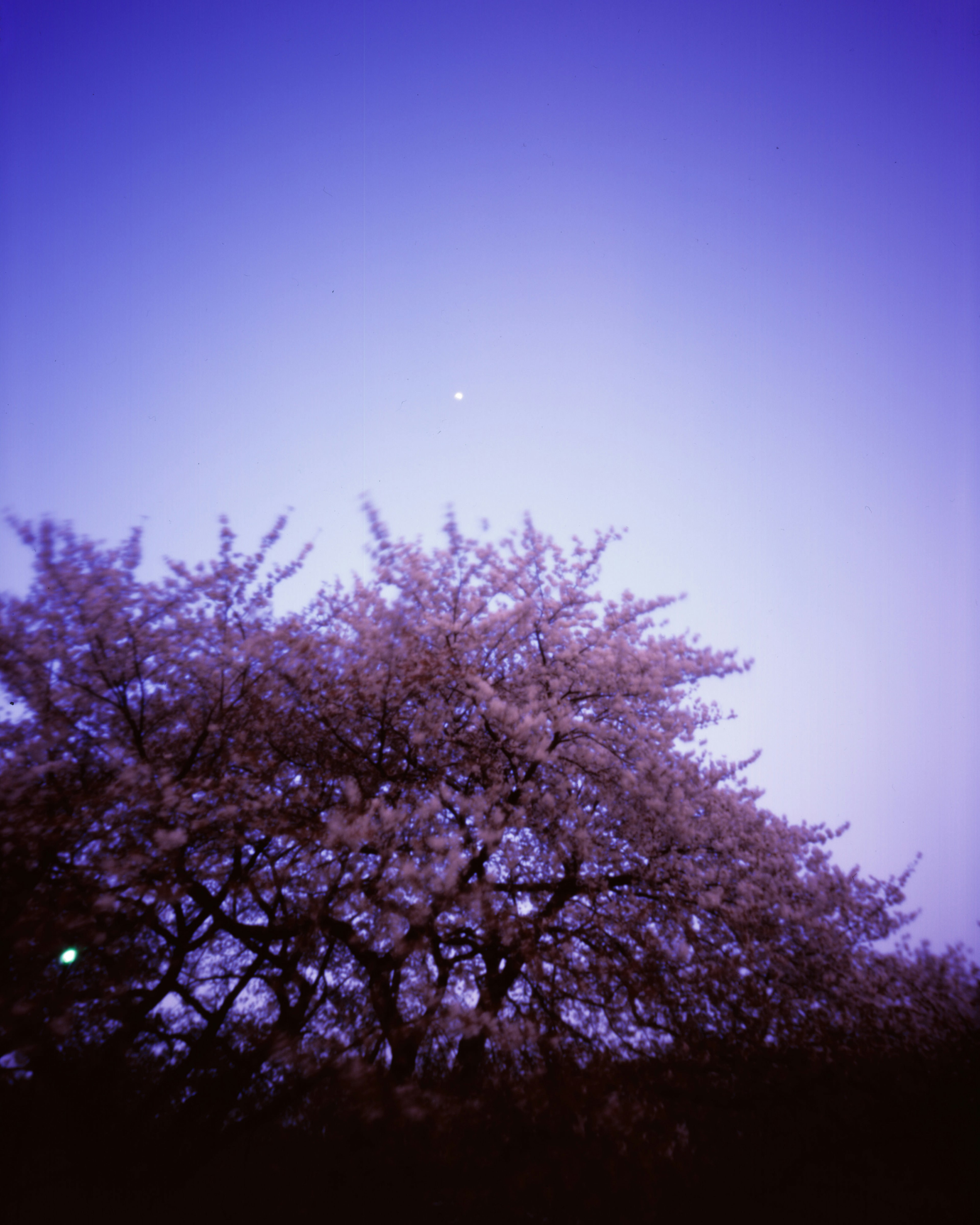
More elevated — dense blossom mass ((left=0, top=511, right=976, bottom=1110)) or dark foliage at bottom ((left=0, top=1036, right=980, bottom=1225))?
dense blossom mass ((left=0, top=511, right=976, bottom=1110))

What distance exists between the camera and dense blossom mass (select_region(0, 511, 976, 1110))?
6.71 metres

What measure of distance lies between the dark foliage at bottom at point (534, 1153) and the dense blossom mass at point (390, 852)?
1.83ft

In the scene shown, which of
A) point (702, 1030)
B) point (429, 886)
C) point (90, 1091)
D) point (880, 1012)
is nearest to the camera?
point (90, 1091)

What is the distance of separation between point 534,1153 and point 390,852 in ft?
12.3

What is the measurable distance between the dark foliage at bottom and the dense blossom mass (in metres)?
0.56

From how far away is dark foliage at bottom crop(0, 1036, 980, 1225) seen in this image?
572 cm

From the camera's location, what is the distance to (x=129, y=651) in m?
8.48

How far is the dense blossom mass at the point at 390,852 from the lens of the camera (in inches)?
264

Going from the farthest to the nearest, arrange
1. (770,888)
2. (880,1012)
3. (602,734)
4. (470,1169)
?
(602,734), (770,888), (880,1012), (470,1169)

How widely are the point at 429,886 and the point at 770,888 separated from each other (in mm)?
6215

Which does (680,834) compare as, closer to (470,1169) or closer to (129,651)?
(470,1169)

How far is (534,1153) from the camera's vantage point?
236 inches

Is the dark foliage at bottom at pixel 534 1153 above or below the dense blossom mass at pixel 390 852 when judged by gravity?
below

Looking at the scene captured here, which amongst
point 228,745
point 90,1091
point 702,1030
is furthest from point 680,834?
point 90,1091
